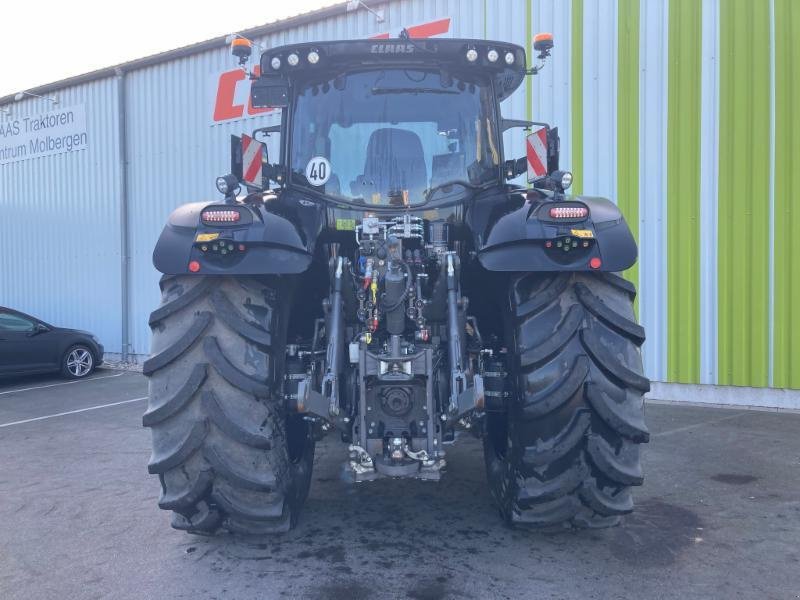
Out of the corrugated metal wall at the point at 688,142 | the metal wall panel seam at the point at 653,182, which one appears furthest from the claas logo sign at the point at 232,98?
the metal wall panel seam at the point at 653,182

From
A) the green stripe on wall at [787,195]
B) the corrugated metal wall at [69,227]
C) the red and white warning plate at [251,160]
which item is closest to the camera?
the red and white warning plate at [251,160]

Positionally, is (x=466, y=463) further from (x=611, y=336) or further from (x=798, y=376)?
(x=798, y=376)

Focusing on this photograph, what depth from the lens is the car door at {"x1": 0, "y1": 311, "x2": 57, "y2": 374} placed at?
11.1m

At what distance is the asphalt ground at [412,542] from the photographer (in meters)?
3.38

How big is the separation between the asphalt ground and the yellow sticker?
1678 millimetres

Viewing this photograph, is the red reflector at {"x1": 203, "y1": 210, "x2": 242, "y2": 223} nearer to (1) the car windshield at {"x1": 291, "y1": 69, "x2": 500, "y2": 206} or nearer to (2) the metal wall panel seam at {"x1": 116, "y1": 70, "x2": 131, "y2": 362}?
(1) the car windshield at {"x1": 291, "y1": 69, "x2": 500, "y2": 206}

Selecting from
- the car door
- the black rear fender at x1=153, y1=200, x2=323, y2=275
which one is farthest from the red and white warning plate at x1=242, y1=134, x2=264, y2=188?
the car door

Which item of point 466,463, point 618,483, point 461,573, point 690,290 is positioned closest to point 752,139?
point 690,290

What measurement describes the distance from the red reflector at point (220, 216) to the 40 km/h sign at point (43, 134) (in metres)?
11.7

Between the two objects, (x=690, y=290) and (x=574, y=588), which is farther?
(x=690, y=290)

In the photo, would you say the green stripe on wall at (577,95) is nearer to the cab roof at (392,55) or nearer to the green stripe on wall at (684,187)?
the green stripe on wall at (684,187)

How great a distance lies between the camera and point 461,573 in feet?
11.4

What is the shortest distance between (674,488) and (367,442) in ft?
8.85

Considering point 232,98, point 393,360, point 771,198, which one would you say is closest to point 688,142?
point 771,198
